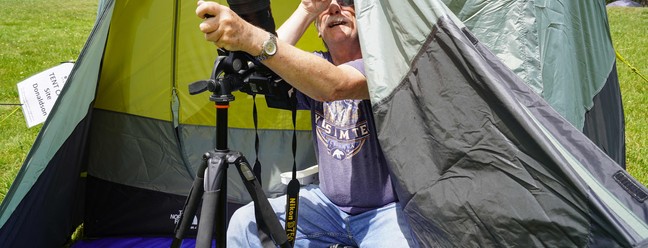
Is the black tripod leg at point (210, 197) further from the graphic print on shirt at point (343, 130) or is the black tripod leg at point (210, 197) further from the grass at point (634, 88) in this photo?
the grass at point (634, 88)

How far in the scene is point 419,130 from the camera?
1.77m

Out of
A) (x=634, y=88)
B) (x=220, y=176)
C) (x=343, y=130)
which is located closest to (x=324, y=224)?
(x=343, y=130)

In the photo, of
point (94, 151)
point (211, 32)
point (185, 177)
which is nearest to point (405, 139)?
point (211, 32)

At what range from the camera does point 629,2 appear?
15.6m

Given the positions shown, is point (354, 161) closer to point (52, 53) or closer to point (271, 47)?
point (271, 47)

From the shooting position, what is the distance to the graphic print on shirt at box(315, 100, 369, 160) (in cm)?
222

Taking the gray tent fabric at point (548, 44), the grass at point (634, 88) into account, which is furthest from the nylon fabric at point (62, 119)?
the grass at point (634, 88)

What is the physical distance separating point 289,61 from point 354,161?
1.80 ft

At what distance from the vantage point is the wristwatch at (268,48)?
1.73 meters

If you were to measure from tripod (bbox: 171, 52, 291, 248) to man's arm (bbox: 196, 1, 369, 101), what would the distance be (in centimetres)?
10

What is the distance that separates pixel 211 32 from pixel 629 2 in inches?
628

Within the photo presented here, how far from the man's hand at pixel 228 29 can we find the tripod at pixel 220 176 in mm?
104

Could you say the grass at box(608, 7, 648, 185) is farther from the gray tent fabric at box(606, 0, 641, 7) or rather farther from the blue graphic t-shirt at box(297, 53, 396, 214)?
the gray tent fabric at box(606, 0, 641, 7)

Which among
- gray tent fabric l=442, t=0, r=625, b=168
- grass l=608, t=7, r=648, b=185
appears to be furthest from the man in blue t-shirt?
grass l=608, t=7, r=648, b=185
